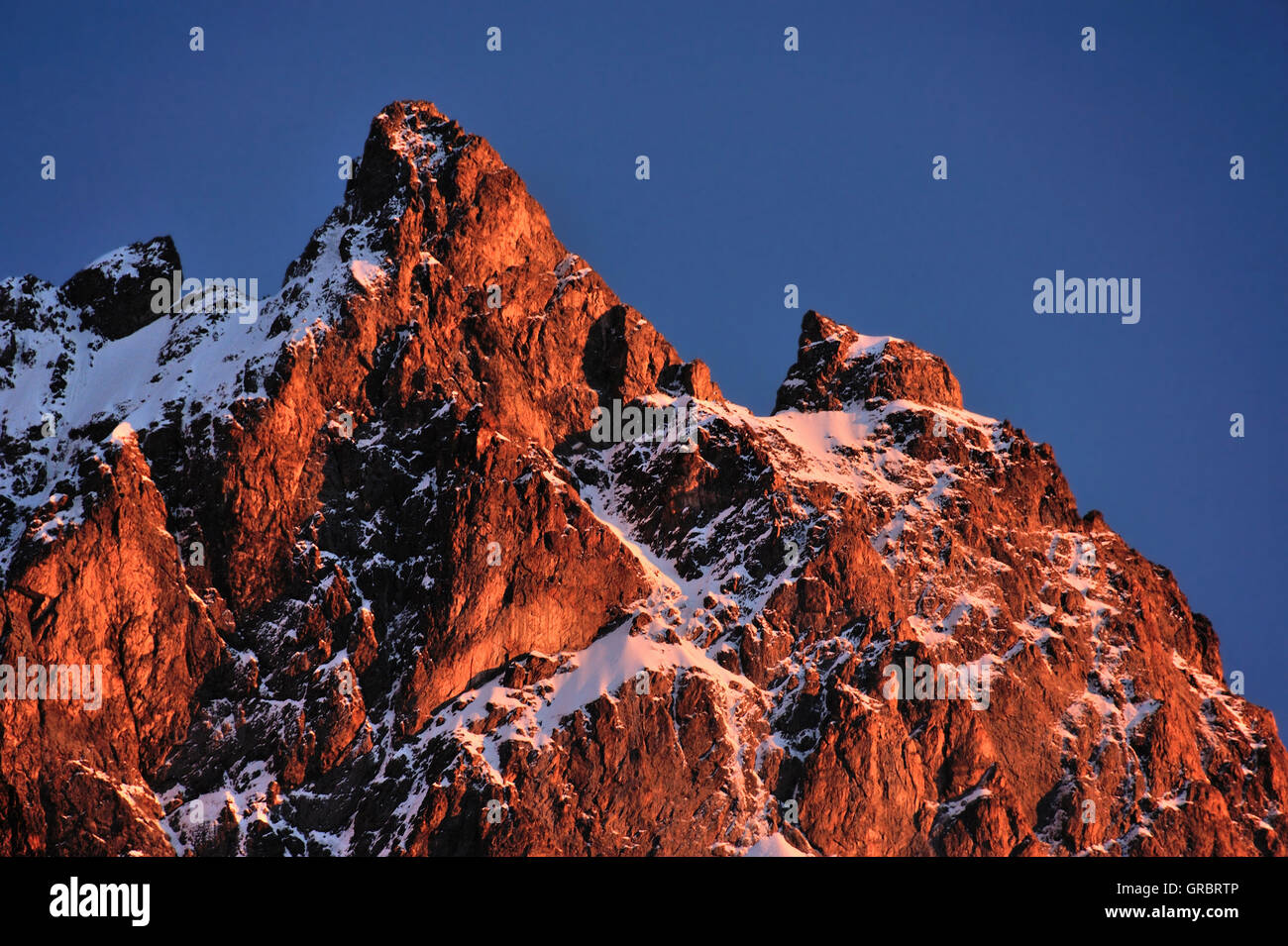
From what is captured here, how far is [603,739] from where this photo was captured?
189000mm

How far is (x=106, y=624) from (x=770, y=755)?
64.8 m

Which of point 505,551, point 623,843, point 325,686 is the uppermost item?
point 505,551

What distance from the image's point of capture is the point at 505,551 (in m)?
199

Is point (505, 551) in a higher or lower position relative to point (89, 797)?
higher
